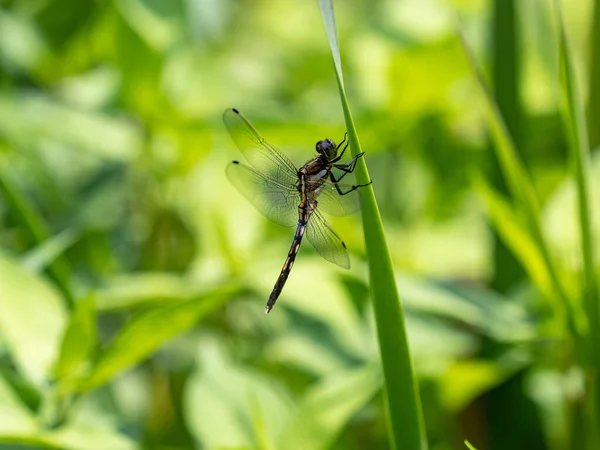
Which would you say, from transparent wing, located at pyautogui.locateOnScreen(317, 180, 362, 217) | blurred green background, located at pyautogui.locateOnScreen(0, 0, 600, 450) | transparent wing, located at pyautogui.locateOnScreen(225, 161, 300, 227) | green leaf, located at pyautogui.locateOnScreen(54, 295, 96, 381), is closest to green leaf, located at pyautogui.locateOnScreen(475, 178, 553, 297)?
blurred green background, located at pyautogui.locateOnScreen(0, 0, 600, 450)

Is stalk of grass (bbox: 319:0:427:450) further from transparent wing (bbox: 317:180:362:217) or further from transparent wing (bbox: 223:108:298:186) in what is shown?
transparent wing (bbox: 223:108:298:186)

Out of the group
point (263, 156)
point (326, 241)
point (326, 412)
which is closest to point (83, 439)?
point (326, 412)

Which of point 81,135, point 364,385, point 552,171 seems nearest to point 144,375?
point 81,135

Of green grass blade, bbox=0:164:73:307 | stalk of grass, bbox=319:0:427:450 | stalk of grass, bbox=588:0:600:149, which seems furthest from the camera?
stalk of grass, bbox=588:0:600:149

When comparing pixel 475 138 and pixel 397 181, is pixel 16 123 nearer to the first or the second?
pixel 397 181

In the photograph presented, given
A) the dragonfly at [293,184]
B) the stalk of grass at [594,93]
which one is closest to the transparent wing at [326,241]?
the dragonfly at [293,184]

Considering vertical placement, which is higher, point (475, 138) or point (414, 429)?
point (475, 138)
